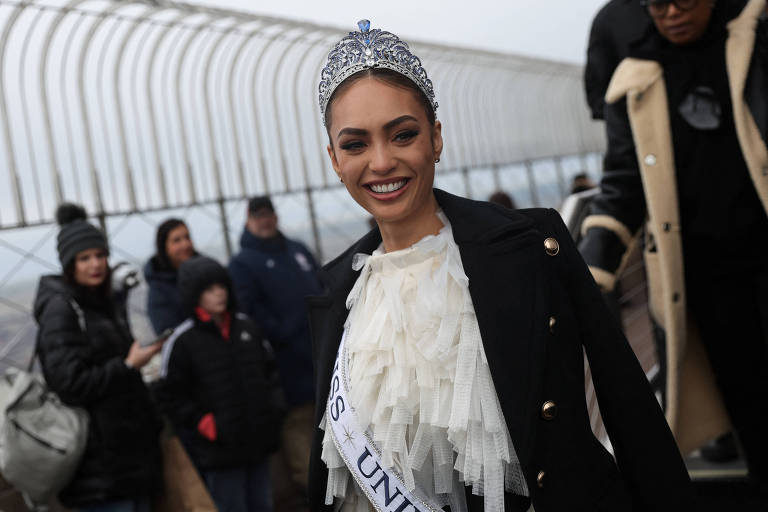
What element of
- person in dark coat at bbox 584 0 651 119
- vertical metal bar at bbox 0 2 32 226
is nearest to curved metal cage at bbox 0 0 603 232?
vertical metal bar at bbox 0 2 32 226

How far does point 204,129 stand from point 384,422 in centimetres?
438

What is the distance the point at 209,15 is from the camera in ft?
18.3

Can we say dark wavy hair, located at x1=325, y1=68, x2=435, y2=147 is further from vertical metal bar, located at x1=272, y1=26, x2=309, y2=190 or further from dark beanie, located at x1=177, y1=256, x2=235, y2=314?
vertical metal bar, located at x1=272, y1=26, x2=309, y2=190

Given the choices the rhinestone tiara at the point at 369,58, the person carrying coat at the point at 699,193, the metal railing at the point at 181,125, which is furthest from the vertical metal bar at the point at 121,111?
the rhinestone tiara at the point at 369,58

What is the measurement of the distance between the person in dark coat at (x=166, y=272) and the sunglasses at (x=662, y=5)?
9.16 ft

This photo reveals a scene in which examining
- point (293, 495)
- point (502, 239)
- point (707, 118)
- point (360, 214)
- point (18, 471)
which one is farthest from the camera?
point (360, 214)

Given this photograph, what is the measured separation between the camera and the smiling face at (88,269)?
11.7 ft

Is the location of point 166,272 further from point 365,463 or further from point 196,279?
point 365,463

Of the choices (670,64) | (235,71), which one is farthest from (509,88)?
(670,64)

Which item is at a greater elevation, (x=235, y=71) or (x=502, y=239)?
(x=235, y=71)

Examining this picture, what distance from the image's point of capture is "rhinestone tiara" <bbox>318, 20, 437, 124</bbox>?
1.65 meters

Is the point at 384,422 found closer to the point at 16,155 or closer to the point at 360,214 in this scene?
the point at 16,155

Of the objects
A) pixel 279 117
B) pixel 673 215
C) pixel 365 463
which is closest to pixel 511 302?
pixel 365 463

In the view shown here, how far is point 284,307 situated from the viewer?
4848 mm
